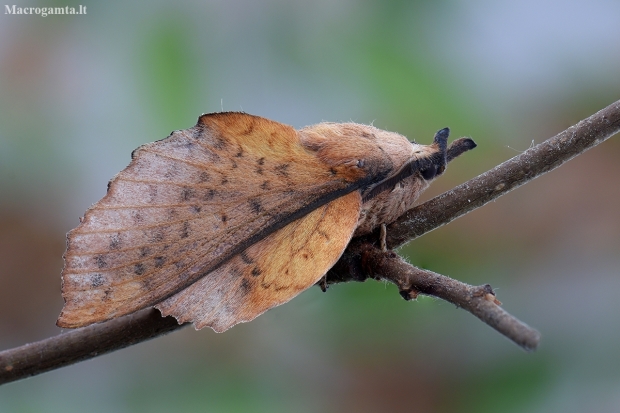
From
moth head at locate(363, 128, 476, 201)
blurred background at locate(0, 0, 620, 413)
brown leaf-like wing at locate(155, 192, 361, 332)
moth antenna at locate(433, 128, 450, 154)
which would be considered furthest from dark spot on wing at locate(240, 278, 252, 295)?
blurred background at locate(0, 0, 620, 413)

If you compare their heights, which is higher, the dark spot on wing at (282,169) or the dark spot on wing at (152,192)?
the dark spot on wing at (282,169)

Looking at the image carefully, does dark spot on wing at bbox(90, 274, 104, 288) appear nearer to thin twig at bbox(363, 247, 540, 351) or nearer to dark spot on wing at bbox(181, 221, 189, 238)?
dark spot on wing at bbox(181, 221, 189, 238)

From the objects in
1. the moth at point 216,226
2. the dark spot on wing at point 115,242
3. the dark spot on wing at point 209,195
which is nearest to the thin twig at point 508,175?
the moth at point 216,226

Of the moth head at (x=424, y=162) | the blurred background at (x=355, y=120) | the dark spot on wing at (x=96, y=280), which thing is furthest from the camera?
the blurred background at (x=355, y=120)

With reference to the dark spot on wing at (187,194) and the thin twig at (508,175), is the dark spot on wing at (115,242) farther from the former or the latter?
the thin twig at (508,175)

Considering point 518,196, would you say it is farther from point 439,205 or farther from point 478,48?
point 439,205

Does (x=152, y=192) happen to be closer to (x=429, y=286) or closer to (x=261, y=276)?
(x=261, y=276)
